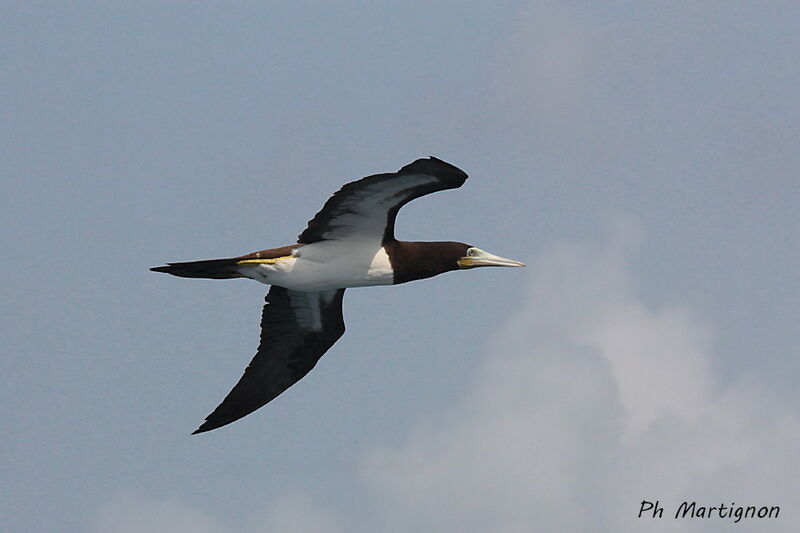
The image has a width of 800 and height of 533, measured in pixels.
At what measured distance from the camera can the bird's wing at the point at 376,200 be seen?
1878 cm

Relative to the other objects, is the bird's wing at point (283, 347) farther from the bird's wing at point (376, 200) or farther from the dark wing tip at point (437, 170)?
the dark wing tip at point (437, 170)

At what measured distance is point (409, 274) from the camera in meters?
20.4

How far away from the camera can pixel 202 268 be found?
66.2 ft

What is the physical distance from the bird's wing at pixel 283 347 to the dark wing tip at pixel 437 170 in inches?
159

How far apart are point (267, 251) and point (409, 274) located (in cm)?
209

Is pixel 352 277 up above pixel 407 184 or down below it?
below

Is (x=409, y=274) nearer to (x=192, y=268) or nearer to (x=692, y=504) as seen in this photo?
(x=192, y=268)

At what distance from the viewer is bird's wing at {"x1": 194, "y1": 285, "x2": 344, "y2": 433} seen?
73.4ft

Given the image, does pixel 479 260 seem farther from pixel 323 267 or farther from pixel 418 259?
pixel 323 267

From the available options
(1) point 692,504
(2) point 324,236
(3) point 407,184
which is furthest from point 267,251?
(1) point 692,504

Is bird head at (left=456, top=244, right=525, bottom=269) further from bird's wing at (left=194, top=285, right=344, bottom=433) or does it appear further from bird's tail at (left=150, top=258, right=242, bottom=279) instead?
bird's tail at (left=150, top=258, right=242, bottom=279)

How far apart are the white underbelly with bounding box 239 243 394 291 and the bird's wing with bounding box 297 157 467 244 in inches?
8.7

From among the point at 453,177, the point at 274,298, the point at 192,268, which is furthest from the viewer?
the point at 274,298

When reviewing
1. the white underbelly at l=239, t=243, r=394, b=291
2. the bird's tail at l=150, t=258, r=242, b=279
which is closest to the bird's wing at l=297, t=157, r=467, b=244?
the white underbelly at l=239, t=243, r=394, b=291
